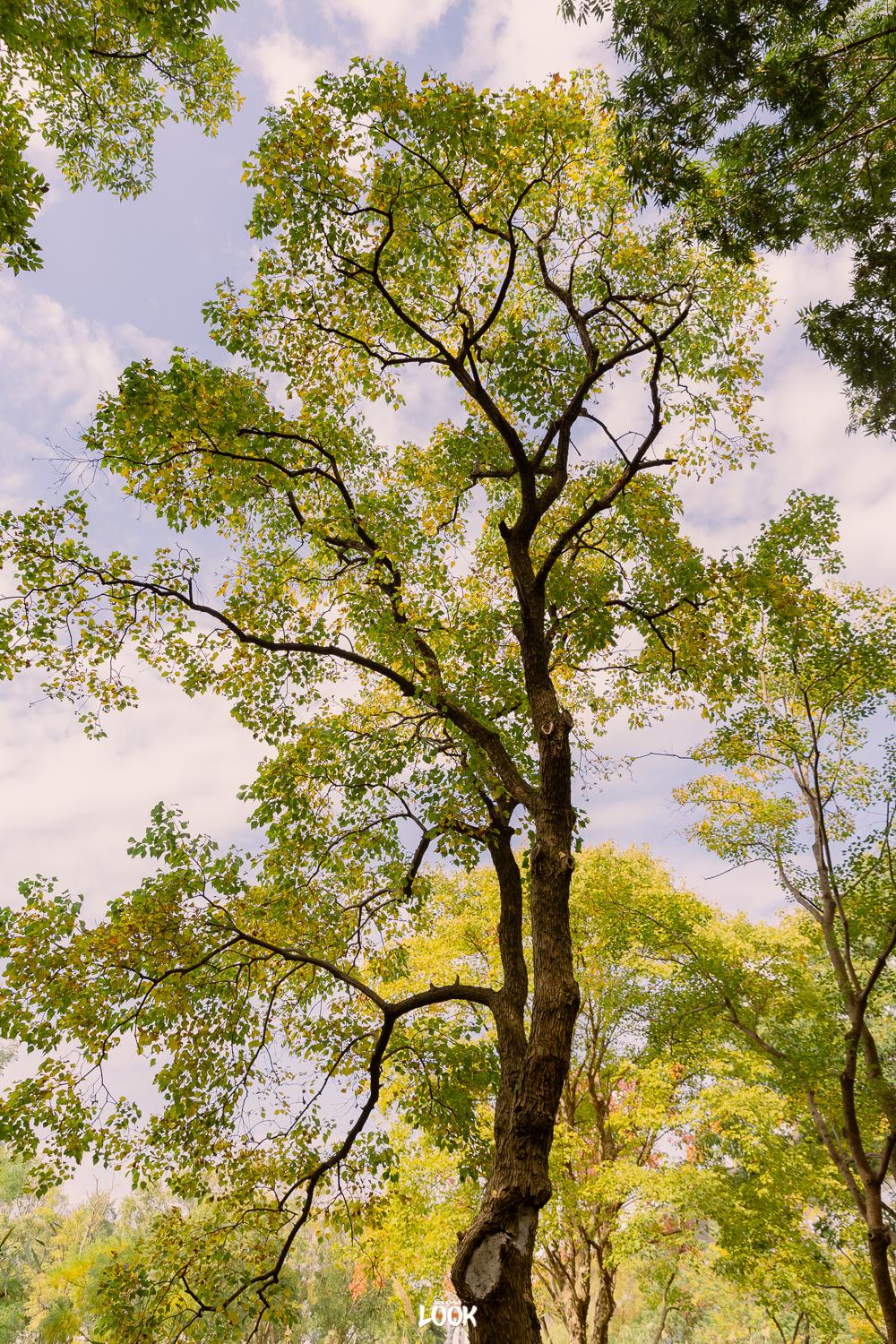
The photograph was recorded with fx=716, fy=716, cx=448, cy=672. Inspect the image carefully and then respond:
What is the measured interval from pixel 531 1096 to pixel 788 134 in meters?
8.24

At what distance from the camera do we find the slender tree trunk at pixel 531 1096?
4535 mm

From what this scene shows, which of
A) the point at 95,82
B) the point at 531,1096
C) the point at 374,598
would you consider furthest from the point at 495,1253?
the point at 95,82

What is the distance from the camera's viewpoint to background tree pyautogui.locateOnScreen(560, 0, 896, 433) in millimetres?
6051

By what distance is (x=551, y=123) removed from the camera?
7.72 meters

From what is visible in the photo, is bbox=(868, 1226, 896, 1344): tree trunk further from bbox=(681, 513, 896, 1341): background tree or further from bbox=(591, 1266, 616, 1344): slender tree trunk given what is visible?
bbox=(591, 1266, 616, 1344): slender tree trunk

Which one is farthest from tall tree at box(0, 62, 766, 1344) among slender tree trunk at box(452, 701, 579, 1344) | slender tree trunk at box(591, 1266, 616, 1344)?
slender tree trunk at box(591, 1266, 616, 1344)

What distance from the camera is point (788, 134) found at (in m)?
6.32

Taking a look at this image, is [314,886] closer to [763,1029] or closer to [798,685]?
[798,685]

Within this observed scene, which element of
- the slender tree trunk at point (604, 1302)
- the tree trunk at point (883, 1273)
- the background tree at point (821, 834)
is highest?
the background tree at point (821, 834)

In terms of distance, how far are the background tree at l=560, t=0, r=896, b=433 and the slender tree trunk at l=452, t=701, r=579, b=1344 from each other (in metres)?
4.70

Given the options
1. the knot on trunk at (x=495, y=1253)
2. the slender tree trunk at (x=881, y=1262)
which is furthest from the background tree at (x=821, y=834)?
the knot on trunk at (x=495, y=1253)

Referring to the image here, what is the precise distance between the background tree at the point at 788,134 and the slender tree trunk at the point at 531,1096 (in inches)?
185

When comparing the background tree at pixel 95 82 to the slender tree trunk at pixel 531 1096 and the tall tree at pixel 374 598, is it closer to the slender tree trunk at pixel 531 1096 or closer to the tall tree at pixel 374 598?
the tall tree at pixel 374 598

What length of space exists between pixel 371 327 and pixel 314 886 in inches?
268
